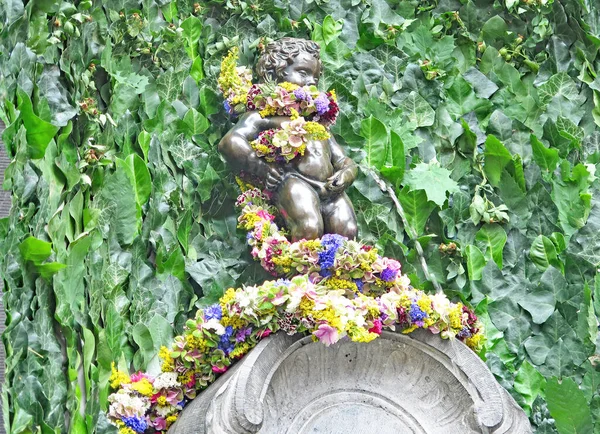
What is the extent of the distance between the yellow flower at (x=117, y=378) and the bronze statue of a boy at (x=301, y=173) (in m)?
0.80

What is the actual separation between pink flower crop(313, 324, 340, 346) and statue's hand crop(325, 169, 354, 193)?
0.70 m

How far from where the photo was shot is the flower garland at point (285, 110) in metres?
3.96

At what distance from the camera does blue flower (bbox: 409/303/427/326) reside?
3584mm

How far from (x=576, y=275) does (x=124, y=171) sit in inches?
75.3

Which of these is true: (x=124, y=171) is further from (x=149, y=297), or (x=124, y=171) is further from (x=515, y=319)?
(x=515, y=319)

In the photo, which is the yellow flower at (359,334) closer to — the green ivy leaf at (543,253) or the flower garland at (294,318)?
the flower garland at (294,318)

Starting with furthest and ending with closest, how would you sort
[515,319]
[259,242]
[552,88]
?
1. [552,88]
2. [515,319]
3. [259,242]

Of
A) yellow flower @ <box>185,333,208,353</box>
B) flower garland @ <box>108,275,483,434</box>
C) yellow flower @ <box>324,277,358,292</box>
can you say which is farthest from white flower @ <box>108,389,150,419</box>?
yellow flower @ <box>324,277,358,292</box>

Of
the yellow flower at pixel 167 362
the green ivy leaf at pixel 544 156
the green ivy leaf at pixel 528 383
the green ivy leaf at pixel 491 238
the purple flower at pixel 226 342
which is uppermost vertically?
the purple flower at pixel 226 342

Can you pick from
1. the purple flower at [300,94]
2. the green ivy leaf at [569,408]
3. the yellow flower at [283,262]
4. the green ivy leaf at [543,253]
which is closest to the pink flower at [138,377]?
the yellow flower at [283,262]

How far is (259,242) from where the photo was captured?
12.9ft

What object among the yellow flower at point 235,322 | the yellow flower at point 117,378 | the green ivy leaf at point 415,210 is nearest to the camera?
the yellow flower at point 235,322

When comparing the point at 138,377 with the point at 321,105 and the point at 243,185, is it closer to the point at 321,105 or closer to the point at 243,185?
the point at 243,185

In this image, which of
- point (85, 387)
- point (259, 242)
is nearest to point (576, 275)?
point (259, 242)
